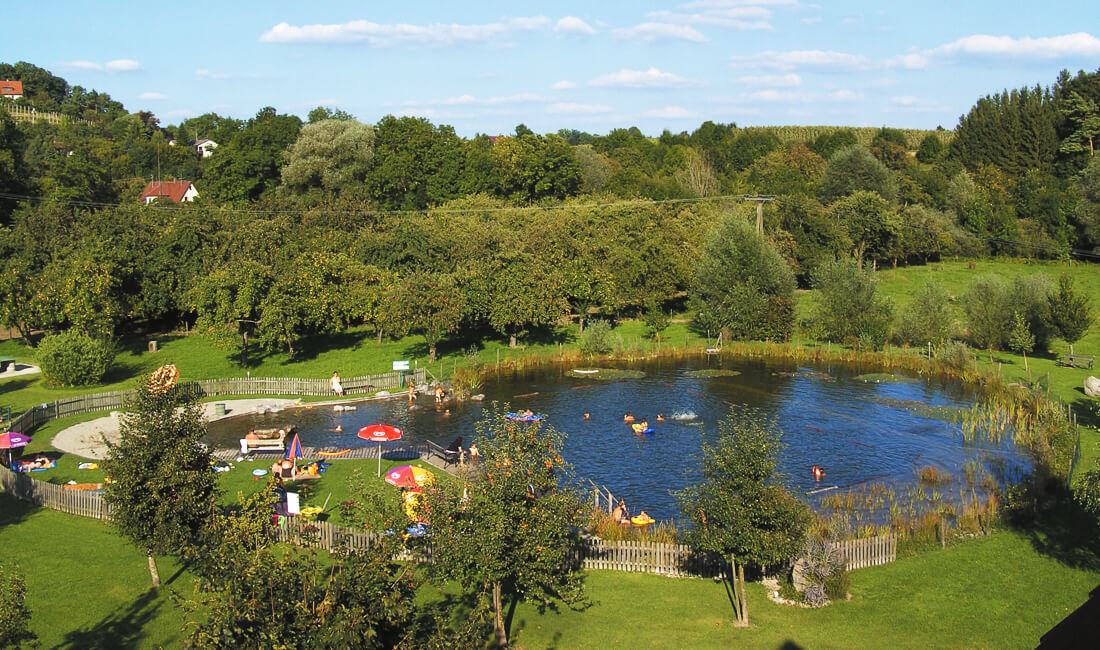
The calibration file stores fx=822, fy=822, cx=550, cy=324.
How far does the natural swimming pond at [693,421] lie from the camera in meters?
36.5

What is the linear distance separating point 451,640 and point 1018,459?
109 feet

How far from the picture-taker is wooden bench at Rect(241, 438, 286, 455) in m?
36.3

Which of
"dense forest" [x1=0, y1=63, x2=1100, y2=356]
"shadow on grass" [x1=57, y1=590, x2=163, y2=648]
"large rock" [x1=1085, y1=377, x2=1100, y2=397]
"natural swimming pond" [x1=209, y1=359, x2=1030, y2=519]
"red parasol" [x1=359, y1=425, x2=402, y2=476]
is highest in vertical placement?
"dense forest" [x1=0, y1=63, x2=1100, y2=356]

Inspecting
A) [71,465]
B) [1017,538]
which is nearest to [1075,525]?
[1017,538]

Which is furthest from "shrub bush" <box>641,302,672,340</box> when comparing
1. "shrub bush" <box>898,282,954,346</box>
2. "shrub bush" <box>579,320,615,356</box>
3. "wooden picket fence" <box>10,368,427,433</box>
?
"wooden picket fence" <box>10,368,427,433</box>

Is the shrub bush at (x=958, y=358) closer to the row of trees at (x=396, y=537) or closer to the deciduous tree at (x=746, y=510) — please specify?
the row of trees at (x=396, y=537)

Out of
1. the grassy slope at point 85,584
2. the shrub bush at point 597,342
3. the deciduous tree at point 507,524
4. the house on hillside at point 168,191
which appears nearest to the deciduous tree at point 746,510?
the deciduous tree at point 507,524

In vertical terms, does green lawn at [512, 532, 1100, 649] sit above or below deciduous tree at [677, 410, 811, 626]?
below

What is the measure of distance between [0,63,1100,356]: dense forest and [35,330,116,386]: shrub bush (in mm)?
4862

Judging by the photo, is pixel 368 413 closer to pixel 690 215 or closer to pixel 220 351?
pixel 220 351

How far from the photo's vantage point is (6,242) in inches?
2488

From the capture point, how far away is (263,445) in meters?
36.6

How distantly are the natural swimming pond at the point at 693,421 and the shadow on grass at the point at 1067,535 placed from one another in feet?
20.7

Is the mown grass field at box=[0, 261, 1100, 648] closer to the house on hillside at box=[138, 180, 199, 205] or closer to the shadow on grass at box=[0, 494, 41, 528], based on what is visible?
the shadow on grass at box=[0, 494, 41, 528]
